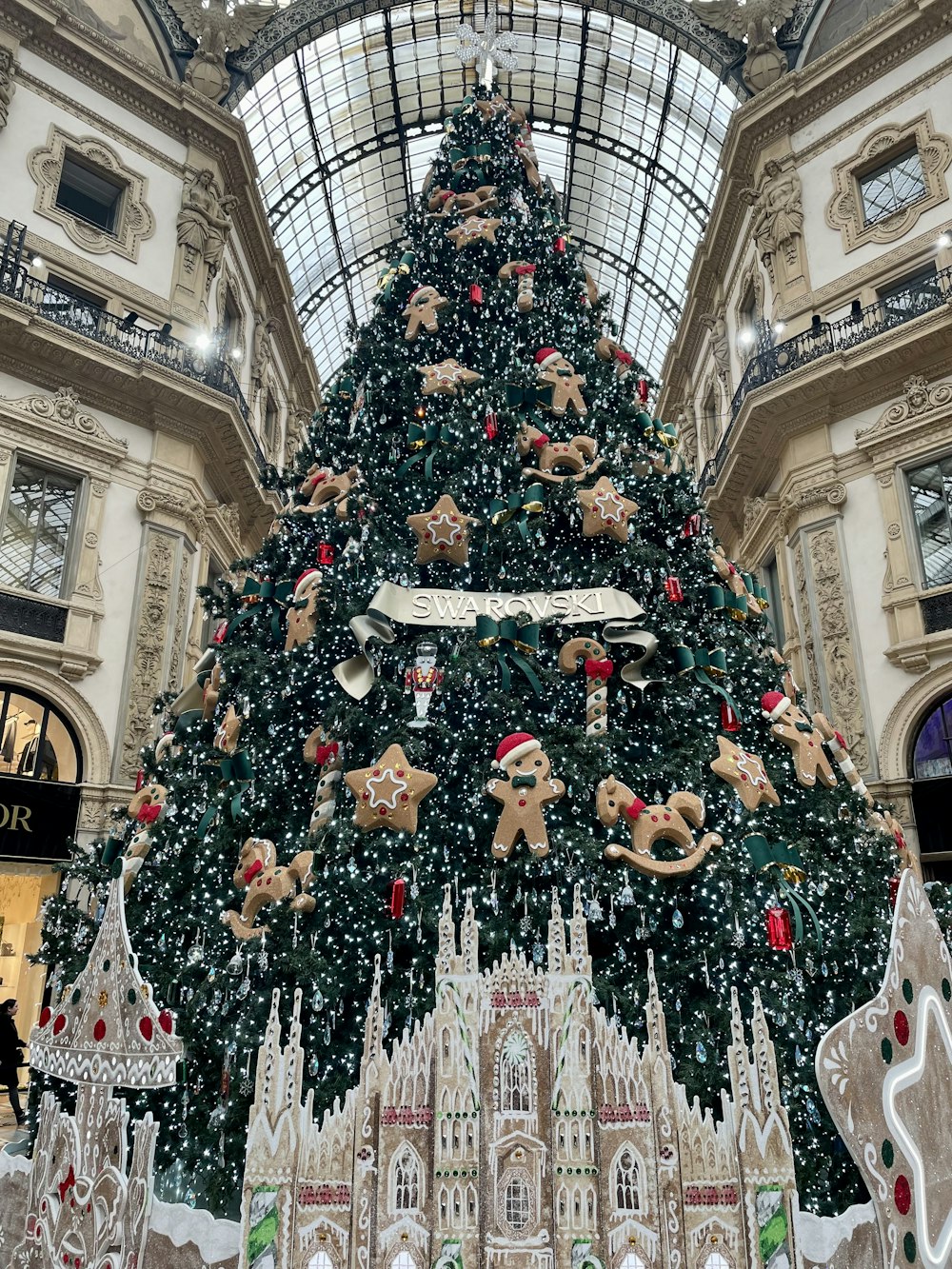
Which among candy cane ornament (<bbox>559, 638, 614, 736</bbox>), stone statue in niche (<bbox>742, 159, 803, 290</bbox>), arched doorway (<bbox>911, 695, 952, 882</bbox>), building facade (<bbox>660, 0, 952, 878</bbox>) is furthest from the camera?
stone statue in niche (<bbox>742, 159, 803, 290</bbox>)

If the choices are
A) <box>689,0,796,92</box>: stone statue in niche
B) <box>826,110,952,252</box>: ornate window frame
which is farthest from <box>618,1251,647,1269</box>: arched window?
<box>689,0,796,92</box>: stone statue in niche

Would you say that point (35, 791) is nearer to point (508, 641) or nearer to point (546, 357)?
point (508, 641)

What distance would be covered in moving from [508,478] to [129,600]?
31.1 feet

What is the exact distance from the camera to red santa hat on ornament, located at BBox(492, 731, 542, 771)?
4.97 metres

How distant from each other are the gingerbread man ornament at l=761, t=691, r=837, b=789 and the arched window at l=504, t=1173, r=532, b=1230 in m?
3.19

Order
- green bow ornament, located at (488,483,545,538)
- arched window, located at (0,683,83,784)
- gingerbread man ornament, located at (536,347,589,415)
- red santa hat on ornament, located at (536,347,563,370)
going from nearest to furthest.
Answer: green bow ornament, located at (488,483,545,538) → gingerbread man ornament, located at (536,347,589,415) → red santa hat on ornament, located at (536,347,563,370) → arched window, located at (0,683,83,784)

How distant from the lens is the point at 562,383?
22.3 ft

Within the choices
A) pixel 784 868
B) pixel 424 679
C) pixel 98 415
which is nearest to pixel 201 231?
pixel 98 415

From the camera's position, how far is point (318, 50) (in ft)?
70.7

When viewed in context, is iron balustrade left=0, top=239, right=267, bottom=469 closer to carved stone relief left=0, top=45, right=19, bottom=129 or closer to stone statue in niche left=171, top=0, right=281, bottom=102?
carved stone relief left=0, top=45, right=19, bottom=129

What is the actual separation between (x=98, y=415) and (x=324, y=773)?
37.5 ft

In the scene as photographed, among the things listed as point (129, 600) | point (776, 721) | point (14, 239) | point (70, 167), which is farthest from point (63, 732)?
point (776, 721)

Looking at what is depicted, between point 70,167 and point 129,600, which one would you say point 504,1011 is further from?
point 70,167

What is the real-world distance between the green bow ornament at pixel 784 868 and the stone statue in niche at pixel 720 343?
17.5m
